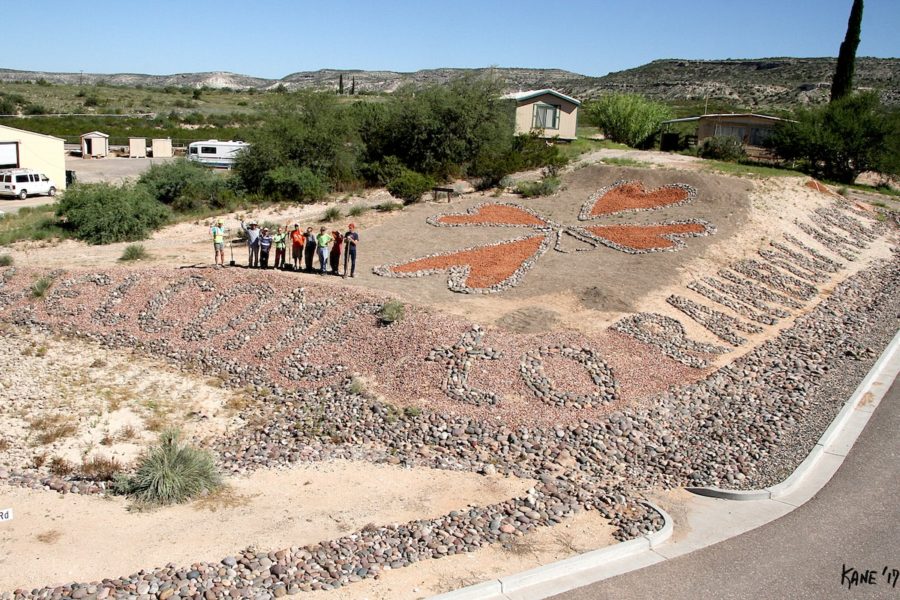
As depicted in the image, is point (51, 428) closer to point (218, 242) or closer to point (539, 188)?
point (218, 242)

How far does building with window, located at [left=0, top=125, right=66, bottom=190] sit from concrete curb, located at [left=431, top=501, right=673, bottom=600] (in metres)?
41.1

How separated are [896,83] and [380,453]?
385 feet

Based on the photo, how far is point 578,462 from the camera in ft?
44.9

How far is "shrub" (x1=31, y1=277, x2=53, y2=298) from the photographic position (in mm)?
22438

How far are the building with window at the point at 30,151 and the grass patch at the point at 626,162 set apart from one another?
29.8 meters

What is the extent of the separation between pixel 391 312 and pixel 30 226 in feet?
64.4

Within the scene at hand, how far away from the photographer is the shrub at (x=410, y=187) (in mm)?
34688

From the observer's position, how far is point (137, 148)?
5978 cm

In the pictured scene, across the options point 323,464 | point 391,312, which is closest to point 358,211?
point 391,312

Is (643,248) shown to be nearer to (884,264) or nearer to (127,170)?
(884,264)

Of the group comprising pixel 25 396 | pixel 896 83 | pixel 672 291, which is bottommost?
pixel 25 396

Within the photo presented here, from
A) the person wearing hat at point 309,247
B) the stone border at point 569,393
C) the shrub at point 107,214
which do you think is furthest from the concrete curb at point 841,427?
the shrub at point 107,214

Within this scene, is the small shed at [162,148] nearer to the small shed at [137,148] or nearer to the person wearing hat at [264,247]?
Answer: the small shed at [137,148]

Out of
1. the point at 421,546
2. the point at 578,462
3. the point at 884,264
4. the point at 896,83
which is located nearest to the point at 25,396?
the point at 421,546
